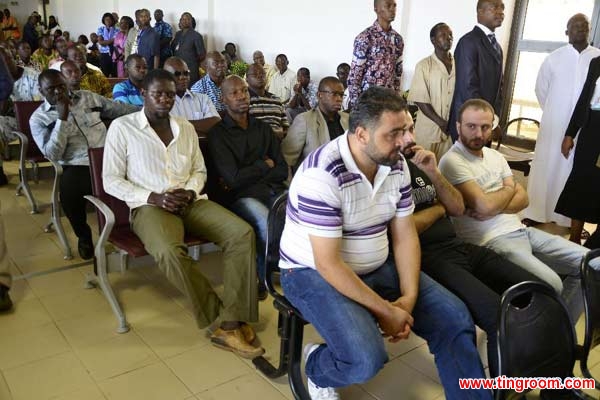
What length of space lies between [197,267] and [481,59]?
2.28 metres

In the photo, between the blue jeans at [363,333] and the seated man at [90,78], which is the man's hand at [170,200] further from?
the seated man at [90,78]

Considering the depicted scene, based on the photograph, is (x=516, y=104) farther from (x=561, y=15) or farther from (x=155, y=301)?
(x=155, y=301)

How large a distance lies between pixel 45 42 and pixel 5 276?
6054 millimetres

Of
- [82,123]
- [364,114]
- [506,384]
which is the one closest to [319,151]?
[364,114]

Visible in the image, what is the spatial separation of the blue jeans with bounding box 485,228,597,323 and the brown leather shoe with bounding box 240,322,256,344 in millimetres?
1164

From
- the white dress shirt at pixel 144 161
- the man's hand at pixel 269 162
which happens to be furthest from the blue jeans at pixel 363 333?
the man's hand at pixel 269 162

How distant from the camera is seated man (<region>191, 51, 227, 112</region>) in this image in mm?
4105

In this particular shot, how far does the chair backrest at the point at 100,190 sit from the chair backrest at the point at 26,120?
142cm

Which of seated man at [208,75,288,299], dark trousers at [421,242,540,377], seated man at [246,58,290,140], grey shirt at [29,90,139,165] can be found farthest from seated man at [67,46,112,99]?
dark trousers at [421,242,540,377]

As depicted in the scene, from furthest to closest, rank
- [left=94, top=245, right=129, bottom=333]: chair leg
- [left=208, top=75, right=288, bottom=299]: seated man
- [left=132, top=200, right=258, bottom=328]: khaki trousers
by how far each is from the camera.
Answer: [left=208, top=75, right=288, bottom=299]: seated man < [left=94, top=245, right=129, bottom=333]: chair leg < [left=132, top=200, right=258, bottom=328]: khaki trousers

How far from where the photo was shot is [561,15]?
5.35 m

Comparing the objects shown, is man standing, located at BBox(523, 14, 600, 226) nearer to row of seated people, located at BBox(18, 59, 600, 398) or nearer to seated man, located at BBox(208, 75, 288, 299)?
row of seated people, located at BBox(18, 59, 600, 398)

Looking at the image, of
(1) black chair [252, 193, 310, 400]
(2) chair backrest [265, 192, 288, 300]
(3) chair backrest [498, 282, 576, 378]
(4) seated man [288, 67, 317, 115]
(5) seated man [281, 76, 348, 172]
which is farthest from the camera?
(4) seated man [288, 67, 317, 115]

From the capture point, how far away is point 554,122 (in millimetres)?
4027
